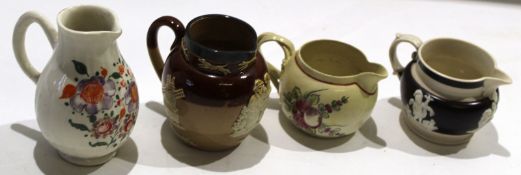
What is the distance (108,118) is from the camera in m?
0.77

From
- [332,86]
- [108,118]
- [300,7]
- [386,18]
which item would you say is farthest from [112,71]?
[386,18]

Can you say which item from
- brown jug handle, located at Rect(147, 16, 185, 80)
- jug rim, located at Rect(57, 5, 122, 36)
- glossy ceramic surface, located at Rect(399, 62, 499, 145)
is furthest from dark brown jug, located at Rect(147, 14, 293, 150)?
glossy ceramic surface, located at Rect(399, 62, 499, 145)

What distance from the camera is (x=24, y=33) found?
79 centimetres

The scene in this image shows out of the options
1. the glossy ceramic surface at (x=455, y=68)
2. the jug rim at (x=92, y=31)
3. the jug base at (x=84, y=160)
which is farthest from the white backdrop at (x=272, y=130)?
the jug rim at (x=92, y=31)

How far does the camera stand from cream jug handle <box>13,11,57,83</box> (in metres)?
0.77

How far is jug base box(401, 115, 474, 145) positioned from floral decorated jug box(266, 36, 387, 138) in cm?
12

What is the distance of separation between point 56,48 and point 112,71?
0.08 metres

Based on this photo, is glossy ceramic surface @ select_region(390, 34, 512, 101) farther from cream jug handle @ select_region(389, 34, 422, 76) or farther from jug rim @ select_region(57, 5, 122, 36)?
jug rim @ select_region(57, 5, 122, 36)

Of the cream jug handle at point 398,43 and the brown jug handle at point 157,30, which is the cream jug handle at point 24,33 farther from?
the cream jug handle at point 398,43

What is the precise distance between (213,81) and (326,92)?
0.19 m

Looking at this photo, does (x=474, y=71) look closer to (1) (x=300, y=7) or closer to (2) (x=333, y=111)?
(2) (x=333, y=111)

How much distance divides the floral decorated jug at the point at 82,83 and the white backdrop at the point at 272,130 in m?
0.09

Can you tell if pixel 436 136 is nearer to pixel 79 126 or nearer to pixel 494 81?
pixel 494 81

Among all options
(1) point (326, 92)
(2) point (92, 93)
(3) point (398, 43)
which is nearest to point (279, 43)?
(1) point (326, 92)
